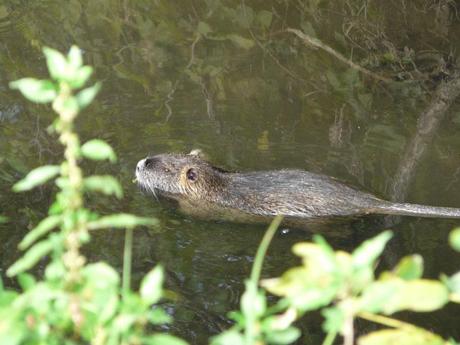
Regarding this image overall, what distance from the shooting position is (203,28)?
7.34 metres

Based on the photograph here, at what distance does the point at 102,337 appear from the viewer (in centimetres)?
165

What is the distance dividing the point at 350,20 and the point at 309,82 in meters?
1.17

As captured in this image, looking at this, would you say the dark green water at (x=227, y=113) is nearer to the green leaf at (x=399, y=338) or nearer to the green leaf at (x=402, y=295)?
the green leaf at (x=399, y=338)

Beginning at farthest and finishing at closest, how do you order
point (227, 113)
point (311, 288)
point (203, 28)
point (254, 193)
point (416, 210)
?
point (203, 28) < point (227, 113) < point (254, 193) < point (416, 210) < point (311, 288)

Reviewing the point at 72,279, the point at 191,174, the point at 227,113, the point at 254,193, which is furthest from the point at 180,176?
the point at 72,279

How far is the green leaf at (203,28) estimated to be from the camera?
23.9ft

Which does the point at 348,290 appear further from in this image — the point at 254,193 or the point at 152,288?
the point at 254,193

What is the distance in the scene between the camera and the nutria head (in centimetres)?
507

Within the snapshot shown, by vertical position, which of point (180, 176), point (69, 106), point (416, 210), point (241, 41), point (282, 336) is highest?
point (241, 41)

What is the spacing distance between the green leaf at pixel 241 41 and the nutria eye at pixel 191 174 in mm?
2318

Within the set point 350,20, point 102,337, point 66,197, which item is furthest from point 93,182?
point 350,20

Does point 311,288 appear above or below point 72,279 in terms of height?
above

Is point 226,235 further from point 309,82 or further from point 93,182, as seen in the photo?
point 93,182

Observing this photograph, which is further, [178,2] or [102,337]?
[178,2]
